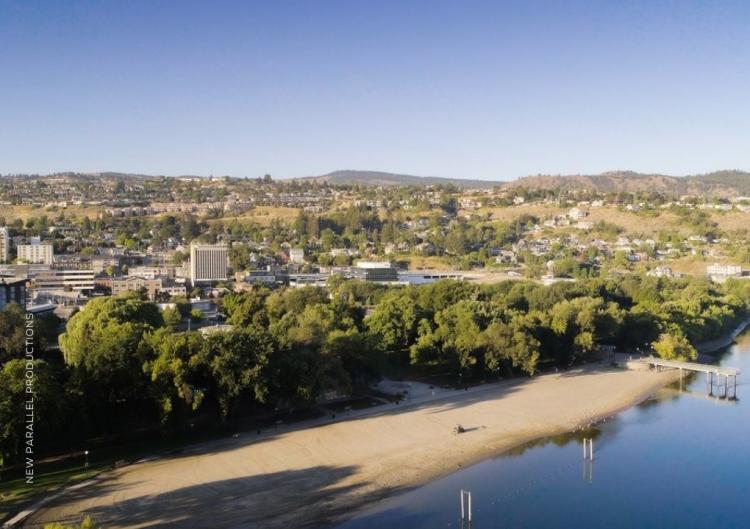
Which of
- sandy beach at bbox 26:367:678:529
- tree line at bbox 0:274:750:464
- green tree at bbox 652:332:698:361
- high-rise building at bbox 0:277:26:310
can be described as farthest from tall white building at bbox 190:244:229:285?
sandy beach at bbox 26:367:678:529

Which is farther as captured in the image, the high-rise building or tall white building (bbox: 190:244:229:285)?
tall white building (bbox: 190:244:229:285)

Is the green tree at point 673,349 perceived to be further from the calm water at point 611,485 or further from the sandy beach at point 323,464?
the calm water at point 611,485

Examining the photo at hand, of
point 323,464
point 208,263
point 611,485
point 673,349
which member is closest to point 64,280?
point 208,263

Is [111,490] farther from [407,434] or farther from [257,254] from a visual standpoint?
[257,254]

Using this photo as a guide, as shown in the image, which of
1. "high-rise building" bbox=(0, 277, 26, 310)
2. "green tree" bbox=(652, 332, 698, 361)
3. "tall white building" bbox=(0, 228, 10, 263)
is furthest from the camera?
"tall white building" bbox=(0, 228, 10, 263)

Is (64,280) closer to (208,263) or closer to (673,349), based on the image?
(208,263)

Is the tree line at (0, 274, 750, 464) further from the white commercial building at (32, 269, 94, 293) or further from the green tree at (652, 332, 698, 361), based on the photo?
the white commercial building at (32, 269, 94, 293)

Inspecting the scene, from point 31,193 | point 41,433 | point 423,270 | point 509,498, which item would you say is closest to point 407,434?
point 509,498
